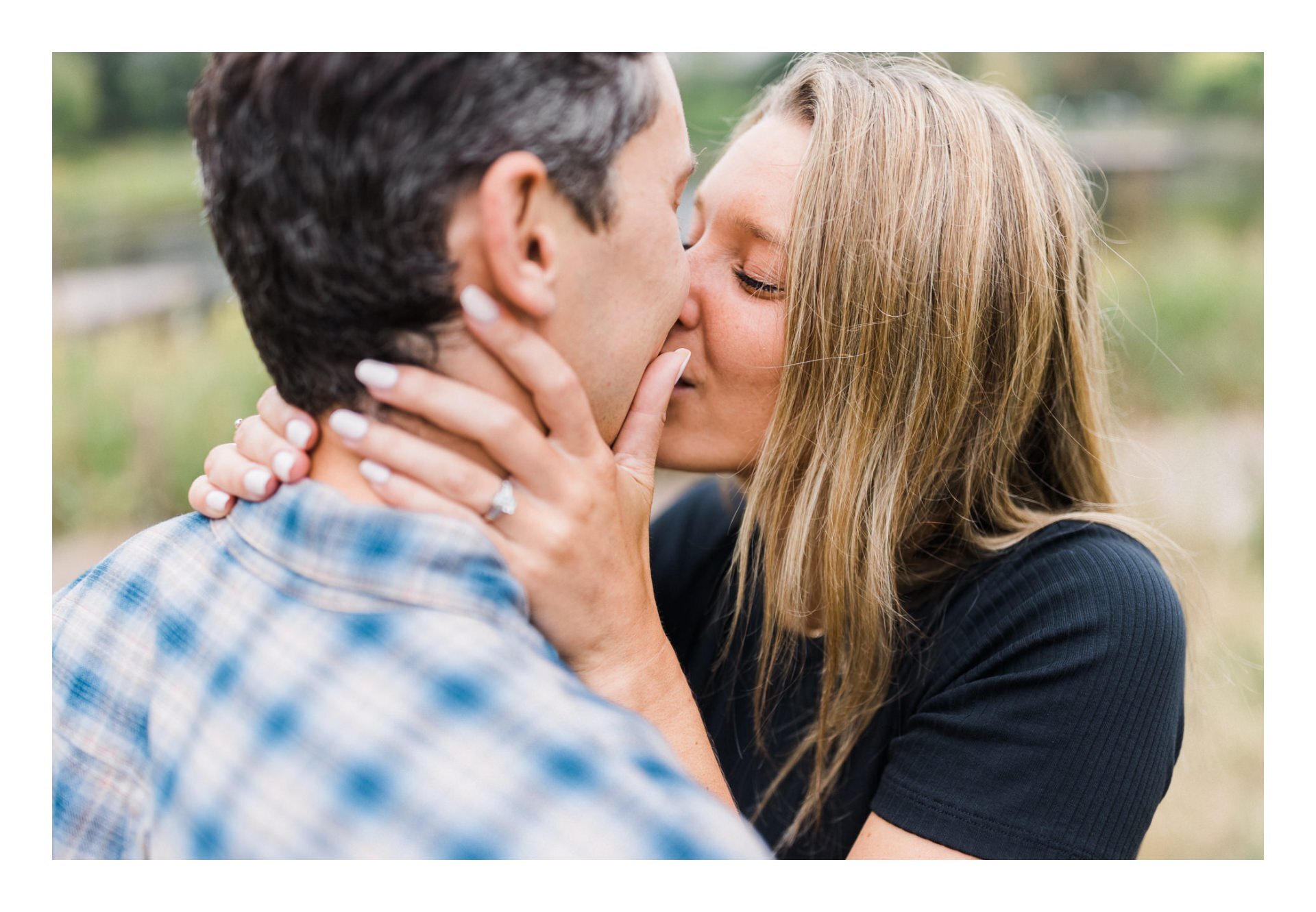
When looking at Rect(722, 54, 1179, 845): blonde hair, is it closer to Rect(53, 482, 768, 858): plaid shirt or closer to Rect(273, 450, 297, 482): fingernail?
Rect(53, 482, 768, 858): plaid shirt

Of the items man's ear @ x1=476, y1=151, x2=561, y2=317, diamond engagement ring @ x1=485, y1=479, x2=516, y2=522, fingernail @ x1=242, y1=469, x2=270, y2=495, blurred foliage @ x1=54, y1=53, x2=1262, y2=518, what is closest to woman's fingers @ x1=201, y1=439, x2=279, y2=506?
fingernail @ x1=242, y1=469, x2=270, y2=495

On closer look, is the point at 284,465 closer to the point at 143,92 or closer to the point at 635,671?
the point at 635,671

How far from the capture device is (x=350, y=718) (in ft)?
3.55

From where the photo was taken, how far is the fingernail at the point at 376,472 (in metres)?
1.19

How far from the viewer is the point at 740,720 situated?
1958 mm

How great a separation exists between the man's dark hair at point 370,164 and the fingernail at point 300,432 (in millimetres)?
63

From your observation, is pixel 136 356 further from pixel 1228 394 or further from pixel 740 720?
pixel 1228 394

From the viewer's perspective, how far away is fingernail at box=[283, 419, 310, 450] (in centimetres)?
125

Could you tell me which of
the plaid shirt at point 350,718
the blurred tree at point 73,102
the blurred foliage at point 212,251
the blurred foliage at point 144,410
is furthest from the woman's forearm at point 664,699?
the blurred foliage at point 144,410

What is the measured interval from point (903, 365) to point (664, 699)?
74cm

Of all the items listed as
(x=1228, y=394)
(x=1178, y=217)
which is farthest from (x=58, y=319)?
(x=1178, y=217)

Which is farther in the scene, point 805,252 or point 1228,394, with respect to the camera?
point 1228,394

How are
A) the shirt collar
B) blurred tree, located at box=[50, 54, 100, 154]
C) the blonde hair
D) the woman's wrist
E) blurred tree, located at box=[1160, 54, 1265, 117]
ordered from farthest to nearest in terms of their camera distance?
blurred tree, located at box=[1160, 54, 1265, 117]
blurred tree, located at box=[50, 54, 100, 154]
the blonde hair
the woman's wrist
the shirt collar
